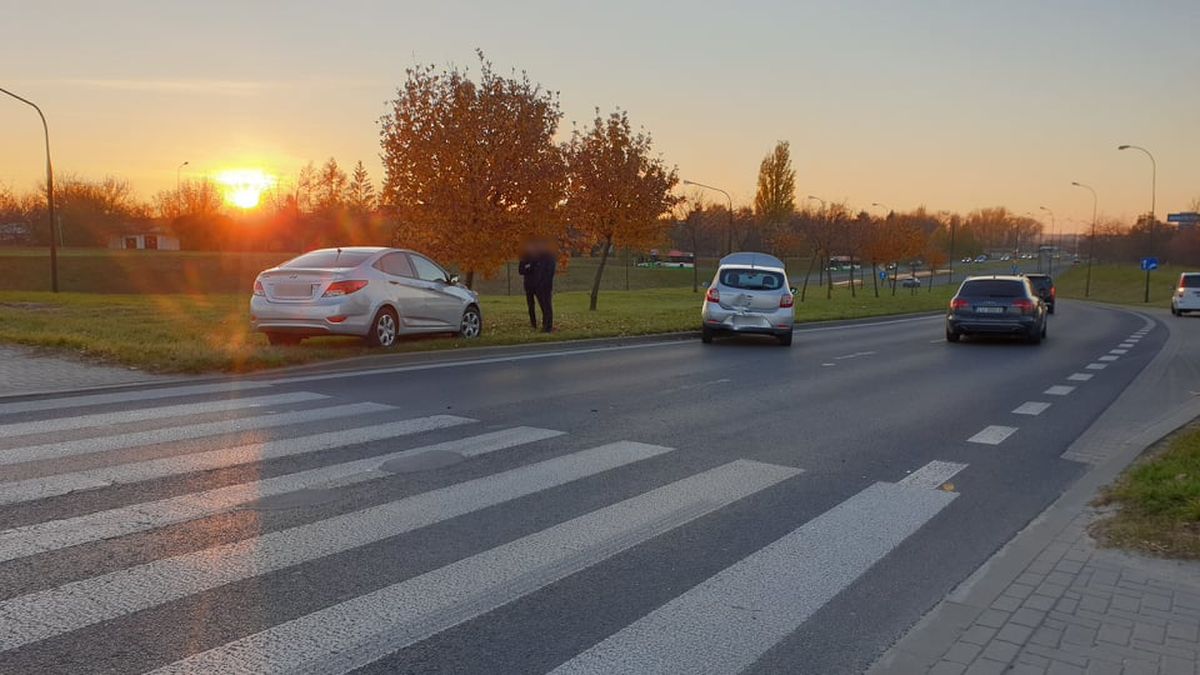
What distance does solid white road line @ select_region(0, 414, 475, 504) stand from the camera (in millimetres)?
5316

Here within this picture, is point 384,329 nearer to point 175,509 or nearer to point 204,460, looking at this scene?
point 204,460

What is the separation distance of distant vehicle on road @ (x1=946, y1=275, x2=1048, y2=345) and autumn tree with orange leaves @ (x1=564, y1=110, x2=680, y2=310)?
13207mm

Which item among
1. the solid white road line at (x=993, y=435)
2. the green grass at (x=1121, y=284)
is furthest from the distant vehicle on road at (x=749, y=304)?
the green grass at (x=1121, y=284)

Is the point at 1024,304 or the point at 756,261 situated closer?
the point at 1024,304

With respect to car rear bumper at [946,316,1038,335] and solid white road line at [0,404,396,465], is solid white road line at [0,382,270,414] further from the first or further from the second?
car rear bumper at [946,316,1038,335]

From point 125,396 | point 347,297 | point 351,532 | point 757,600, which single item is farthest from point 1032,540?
point 347,297

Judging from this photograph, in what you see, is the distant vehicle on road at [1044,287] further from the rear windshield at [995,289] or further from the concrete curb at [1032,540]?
the concrete curb at [1032,540]

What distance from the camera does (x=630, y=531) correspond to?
486 centimetres

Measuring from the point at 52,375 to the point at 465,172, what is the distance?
10.4 meters

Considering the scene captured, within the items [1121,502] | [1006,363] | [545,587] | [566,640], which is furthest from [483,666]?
[1006,363]

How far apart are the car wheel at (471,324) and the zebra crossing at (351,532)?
24.3 feet

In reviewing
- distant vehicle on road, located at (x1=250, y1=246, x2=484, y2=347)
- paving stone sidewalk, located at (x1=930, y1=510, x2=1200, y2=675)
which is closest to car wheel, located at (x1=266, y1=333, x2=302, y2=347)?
distant vehicle on road, located at (x1=250, y1=246, x2=484, y2=347)

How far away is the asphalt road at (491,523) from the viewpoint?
11.2 feet

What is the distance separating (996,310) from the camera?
61.3 feet
